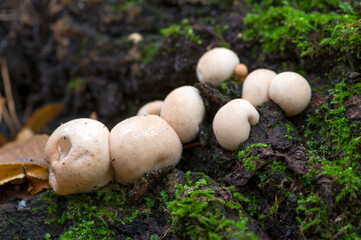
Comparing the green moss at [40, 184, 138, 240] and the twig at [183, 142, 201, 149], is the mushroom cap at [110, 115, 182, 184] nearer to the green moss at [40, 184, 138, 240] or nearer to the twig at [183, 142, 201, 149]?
the green moss at [40, 184, 138, 240]

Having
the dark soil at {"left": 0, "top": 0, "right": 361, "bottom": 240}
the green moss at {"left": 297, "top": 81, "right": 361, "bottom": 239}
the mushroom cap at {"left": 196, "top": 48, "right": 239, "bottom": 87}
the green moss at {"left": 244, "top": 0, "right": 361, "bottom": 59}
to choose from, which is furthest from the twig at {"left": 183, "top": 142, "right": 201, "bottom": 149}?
the green moss at {"left": 244, "top": 0, "right": 361, "bottom": 59}

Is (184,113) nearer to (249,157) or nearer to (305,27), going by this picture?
(249,157)

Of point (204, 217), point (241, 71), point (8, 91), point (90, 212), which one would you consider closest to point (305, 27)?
point (241, 71)

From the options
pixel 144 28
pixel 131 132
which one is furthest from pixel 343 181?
pixel 144 28

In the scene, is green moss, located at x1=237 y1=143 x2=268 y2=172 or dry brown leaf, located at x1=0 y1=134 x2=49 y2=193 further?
dry brown leaf, located at x1=0 y1=134 x2=49 y2=193

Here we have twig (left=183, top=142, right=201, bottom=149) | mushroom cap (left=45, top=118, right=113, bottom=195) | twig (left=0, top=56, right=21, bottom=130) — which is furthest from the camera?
twig (left=0, top=56, right=21, bottom=130)

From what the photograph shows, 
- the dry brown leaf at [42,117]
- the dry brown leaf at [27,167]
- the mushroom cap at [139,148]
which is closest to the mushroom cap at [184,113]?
→ the mushroom cap at [139,148]

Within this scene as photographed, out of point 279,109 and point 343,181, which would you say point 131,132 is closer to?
point 279,109
